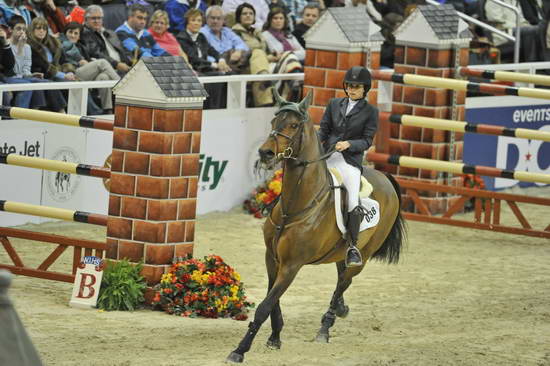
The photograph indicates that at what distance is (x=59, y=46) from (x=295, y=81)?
10.9 ft

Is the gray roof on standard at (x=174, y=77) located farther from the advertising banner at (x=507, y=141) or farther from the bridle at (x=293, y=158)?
the advertising banner at (x=507, y=141)

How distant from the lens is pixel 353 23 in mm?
14242

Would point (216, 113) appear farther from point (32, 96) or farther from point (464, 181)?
point (464, 181)

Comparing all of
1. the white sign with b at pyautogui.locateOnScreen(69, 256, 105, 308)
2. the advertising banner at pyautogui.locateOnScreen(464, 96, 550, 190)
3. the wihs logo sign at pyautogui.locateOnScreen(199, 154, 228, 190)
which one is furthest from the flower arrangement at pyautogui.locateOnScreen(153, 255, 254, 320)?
the advertising banner at pyautogui.locateOnScreen(464, 96, 550, 190)

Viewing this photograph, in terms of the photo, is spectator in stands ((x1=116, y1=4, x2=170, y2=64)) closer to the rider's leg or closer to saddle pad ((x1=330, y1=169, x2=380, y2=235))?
saddle pad ((x1=330, y1=169, x2=380, y2=235))

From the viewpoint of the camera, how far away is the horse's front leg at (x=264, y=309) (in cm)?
763

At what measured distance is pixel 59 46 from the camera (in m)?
12.9

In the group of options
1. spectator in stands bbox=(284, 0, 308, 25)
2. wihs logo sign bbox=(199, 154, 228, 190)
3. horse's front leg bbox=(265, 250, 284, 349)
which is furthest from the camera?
spectator in stands bbox=(284, 0, 308, 25)

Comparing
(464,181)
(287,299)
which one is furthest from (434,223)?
(287,299)

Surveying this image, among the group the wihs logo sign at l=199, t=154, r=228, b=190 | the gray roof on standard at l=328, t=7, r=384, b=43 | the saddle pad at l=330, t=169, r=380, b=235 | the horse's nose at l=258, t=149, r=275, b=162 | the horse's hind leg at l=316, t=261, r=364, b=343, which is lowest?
the horse's hind leg at l=316, t=261, r=364, b=343

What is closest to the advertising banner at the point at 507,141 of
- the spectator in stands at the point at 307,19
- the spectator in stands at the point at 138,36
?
the spectator in stands at the point at 307,19

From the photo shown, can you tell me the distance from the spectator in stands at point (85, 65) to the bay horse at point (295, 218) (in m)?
5.05

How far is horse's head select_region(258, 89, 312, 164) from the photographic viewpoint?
7.59 m

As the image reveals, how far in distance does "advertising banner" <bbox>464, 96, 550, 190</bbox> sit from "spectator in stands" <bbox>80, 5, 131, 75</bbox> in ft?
16.3
